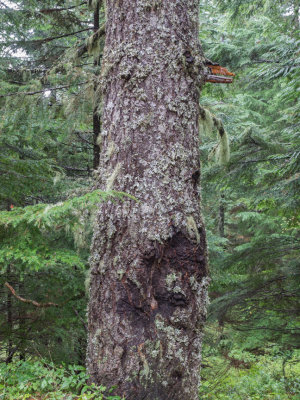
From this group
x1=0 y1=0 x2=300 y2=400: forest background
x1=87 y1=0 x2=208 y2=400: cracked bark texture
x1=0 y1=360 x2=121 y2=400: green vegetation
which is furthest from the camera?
x1=0 y1=0 x2=300 y2=400: forest background

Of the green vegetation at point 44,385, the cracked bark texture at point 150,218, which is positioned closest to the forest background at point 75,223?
the green vegetation at point 44,385

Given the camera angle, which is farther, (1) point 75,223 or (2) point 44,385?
(1) point 75,223

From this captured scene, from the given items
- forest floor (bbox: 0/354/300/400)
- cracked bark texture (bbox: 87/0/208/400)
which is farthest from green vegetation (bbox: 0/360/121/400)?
cracked bark texture (bbox: 87/0/208/400)

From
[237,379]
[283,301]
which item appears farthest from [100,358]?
[237,379]

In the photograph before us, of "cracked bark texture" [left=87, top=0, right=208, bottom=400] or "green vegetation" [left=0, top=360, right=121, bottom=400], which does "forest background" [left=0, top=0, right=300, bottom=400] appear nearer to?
"green vegetation" [left=0, top=360, right=121, bottom=400]

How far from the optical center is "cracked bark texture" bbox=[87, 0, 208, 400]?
2.22 metres

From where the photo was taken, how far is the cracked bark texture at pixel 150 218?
2219 millimetres

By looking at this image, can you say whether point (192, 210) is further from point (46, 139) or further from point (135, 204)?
point (46, 139)

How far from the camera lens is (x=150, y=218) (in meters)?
2.32

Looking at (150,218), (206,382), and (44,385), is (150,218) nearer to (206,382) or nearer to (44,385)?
(44,385)

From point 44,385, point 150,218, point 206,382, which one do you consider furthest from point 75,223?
point 206,382

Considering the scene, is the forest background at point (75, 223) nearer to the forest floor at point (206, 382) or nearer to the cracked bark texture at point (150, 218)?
the forest floor at point (206, 382)

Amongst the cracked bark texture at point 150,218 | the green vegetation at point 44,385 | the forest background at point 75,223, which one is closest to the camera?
the green vegetation at point 44,385

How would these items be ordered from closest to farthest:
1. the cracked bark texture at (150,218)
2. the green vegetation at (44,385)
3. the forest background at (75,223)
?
1. the green vegetation at (44,385)
2. the cracked bark texture at (150,218)
3. the forest background at (75,223)
